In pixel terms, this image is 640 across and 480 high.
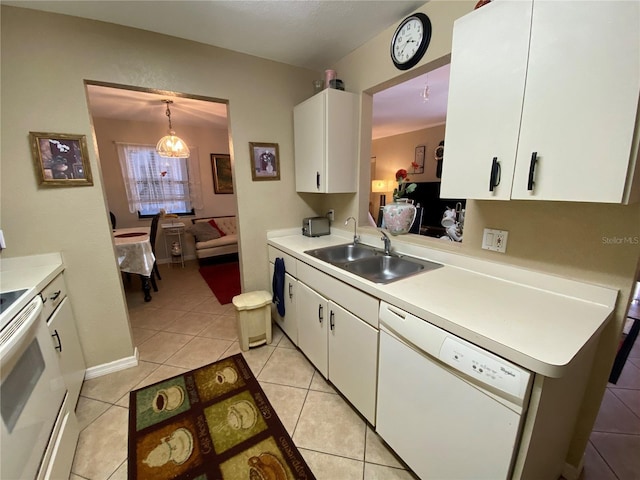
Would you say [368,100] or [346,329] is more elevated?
[368,100]

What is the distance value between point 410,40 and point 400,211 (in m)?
1.06

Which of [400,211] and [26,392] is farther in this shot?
[400,211]

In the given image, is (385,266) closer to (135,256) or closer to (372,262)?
(372,262)

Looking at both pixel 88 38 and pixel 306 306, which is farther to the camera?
pixel 306 306

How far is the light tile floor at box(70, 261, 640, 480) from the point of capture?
1333 mm

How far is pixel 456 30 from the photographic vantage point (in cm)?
113

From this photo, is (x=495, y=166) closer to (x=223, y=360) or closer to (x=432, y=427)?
(x=432, y=427)

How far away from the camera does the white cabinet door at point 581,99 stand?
77cm

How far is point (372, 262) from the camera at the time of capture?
1.85 metres

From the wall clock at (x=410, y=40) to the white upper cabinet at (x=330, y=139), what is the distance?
446mm

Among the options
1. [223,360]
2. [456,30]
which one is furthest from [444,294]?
[223,360]

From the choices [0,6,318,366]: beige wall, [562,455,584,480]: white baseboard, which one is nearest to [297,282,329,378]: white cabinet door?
[0,6,318,366]: beige wall

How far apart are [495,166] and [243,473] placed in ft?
6.01

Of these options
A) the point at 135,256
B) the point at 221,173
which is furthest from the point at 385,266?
the point at 221,173
